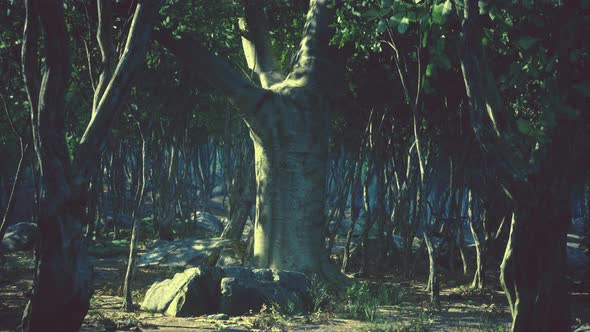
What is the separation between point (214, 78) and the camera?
561 inches

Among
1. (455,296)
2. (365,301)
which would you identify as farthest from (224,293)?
(455,296)

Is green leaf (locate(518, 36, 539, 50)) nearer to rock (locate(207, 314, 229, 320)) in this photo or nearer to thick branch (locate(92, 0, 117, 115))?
thick branch (locate(92, 0, 117, 115))

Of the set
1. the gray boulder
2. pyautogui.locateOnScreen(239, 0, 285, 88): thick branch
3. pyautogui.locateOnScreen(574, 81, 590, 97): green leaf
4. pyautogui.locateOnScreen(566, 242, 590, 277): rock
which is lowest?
the gray boulder

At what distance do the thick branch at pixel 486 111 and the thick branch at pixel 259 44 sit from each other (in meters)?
9.04

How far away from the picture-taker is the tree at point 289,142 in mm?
14266

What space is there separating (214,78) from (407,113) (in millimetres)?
7371

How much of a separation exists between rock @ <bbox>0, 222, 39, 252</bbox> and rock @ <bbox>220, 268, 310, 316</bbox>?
14.5 meters

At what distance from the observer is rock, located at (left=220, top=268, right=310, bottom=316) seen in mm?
11445

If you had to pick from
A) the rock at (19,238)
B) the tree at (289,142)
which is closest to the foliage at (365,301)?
the tree at (289,142)

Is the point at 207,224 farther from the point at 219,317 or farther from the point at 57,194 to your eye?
the point at 57,194

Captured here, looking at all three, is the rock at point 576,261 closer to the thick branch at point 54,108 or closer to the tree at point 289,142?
the tree at point 289,142

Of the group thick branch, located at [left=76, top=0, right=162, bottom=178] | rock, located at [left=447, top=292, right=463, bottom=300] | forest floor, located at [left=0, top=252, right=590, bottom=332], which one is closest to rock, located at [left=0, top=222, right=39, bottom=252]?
forest floor, located at [left=0, top=252, right=590, bottom=332]

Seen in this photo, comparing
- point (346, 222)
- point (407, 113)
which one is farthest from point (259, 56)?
point (346, 222)

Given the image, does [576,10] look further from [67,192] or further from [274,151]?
[274,151]
